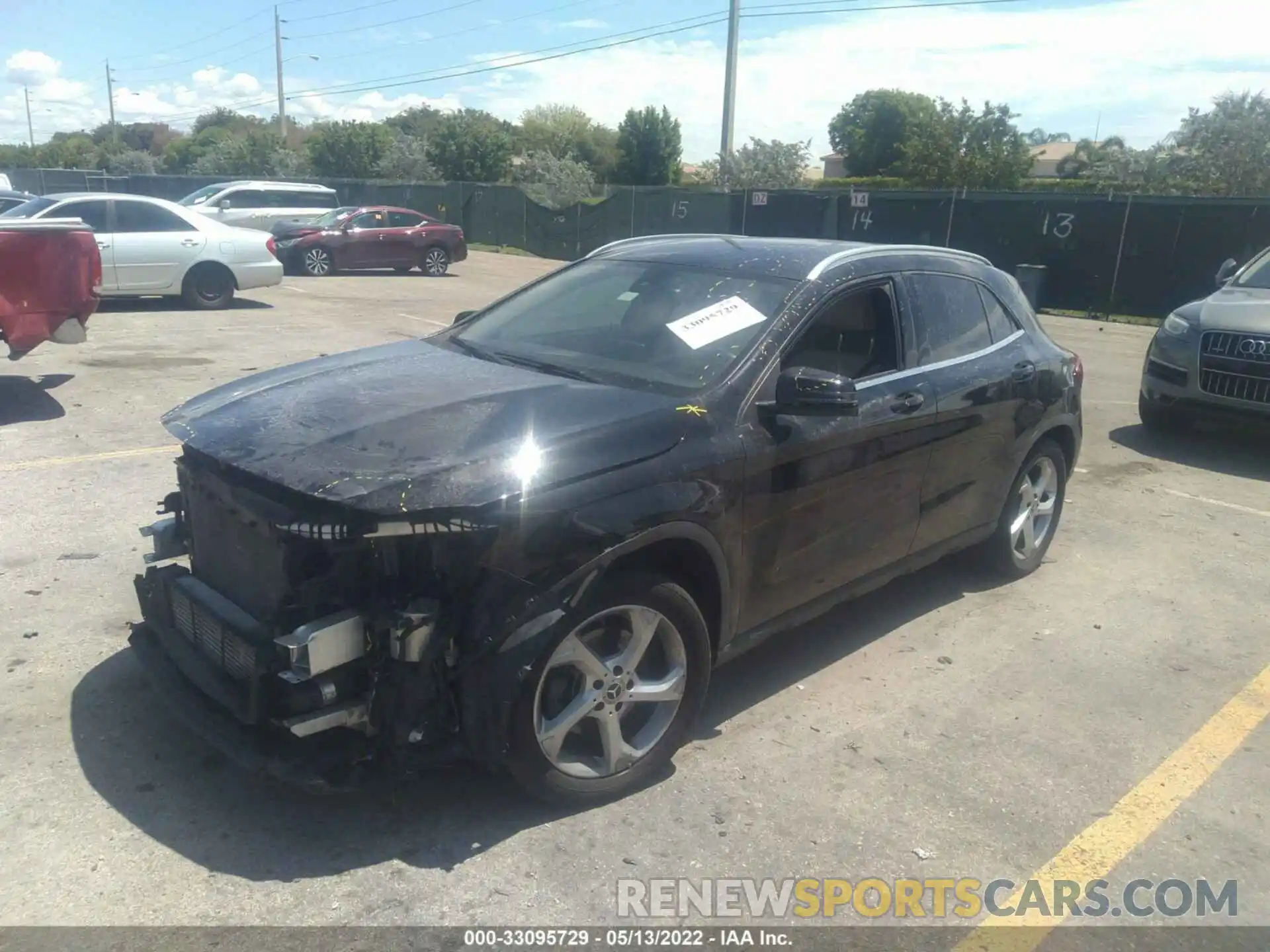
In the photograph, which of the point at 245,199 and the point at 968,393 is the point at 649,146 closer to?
the point at 245,199

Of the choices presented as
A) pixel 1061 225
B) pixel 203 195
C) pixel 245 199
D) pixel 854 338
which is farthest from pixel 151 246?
pixel 1061 225

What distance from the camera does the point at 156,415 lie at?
8172mm

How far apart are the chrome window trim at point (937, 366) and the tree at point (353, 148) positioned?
179 ft

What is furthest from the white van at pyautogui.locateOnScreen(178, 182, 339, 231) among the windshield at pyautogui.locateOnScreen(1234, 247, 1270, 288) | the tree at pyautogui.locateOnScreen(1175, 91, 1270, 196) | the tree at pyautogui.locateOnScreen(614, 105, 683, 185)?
the tree at pyautogui.locateOnScreen(614, 105, 683, 185)

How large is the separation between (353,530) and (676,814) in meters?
1.40

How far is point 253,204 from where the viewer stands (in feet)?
77.0

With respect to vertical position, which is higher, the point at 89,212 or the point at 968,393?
the point at 89,212

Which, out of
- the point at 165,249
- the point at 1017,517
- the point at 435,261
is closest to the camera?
the point at 1017,517

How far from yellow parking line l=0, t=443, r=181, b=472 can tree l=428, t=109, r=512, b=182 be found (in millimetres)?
46003

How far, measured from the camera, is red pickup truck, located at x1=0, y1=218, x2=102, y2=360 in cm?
789

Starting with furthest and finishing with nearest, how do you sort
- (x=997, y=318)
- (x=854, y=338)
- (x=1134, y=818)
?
(x=997, y=318)
(x=854, y=338)
(x=1134, y=818)

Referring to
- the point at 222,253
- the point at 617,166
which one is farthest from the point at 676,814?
the point at 617,166

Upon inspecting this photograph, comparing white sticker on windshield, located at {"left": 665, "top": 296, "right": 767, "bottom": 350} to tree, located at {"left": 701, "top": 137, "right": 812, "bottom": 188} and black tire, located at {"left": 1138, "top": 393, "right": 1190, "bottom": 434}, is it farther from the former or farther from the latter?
tree, located at {"left": 701, "top": 137, "right": 812, "bottom": 188}

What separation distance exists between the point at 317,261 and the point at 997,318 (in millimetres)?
18986
